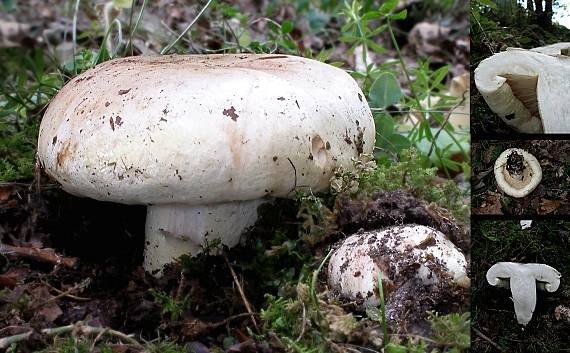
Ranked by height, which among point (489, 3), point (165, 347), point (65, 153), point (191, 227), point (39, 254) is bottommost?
point (165, 347)

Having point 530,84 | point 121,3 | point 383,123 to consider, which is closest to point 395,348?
point 530,84

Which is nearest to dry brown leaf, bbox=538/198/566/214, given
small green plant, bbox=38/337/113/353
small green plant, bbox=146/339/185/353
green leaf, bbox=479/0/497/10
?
green leaf, bbox=479/0/497/10

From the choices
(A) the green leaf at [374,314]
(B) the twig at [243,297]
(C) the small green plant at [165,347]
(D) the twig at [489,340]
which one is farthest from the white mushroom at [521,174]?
(C) the small green plant at [165,347]

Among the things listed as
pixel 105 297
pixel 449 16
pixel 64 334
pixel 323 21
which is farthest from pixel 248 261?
pixel 449 16

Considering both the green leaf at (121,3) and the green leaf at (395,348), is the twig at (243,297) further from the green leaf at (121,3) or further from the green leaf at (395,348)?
the green leaf at (121,3)

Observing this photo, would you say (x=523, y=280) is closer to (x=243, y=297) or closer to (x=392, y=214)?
(x=392, y=214)

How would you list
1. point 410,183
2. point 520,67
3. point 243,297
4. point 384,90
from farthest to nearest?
point 384,90 → point 410,183 → point 243,297 → point 520,67

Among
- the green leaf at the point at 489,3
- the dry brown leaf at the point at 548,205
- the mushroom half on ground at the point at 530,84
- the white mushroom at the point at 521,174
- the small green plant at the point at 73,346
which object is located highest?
the green leaf at the point at 489,3
